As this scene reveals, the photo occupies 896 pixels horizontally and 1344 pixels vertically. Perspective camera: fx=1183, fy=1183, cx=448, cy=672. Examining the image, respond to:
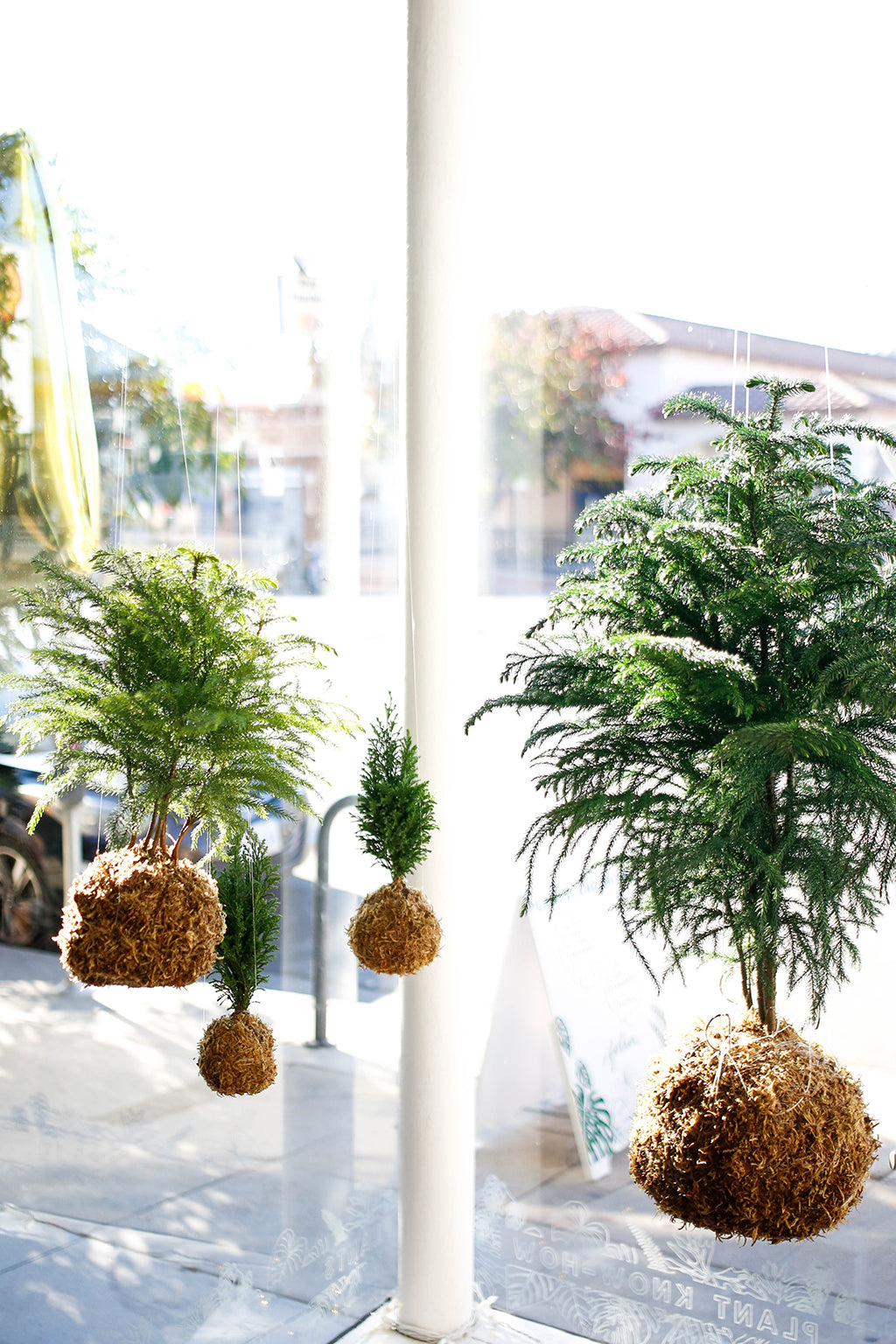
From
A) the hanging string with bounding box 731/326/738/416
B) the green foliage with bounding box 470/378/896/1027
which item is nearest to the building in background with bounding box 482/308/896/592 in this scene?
the hanging string with bounding box 731/326/738/416

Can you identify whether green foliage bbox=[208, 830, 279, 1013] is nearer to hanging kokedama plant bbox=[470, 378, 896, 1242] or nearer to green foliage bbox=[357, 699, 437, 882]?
green foliage bbox=[357, 699, 437, 882]

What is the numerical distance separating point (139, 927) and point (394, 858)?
42 centimetres

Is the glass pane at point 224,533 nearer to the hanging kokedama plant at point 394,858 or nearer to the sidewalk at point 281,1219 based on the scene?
Answer: the sidewalk at point 281,1219

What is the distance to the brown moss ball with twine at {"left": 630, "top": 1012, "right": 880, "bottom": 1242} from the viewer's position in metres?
1.64

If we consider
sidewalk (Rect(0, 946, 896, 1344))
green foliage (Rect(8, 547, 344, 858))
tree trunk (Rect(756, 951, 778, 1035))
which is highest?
green foliage (Rect(8, 547, 344, 858))

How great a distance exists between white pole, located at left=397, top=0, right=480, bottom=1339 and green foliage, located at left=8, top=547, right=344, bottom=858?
73 cm

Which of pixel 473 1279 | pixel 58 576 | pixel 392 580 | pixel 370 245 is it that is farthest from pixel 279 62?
pixel 473 1279

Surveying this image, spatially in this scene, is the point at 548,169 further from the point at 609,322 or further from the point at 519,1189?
the point at 519,1189

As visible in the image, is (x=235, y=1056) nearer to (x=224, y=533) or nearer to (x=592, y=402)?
(x=224, y=533)

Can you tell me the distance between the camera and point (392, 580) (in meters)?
3.48

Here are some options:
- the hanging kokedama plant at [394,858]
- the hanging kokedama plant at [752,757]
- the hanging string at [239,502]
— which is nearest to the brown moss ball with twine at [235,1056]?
the hanging kokedama plant at [394,858]

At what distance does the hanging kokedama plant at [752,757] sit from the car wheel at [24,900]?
1.74m

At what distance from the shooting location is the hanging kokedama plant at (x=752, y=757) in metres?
1.64

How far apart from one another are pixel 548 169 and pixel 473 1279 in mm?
2995
